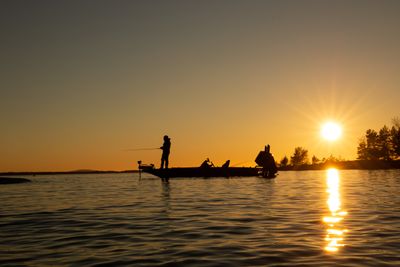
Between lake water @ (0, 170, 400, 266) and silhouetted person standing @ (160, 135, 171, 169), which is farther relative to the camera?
silhouetted person standing @ (160, 135, 171, 169)

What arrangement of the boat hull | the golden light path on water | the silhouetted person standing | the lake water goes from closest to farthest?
1. the lake water
2. the golden light path on water
3. the silhouetted person standing
4. the boat hull

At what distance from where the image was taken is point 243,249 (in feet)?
26.9

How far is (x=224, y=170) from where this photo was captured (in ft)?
161

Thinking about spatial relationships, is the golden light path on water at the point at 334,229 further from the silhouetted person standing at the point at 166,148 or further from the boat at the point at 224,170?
the boat at the point at 224,170

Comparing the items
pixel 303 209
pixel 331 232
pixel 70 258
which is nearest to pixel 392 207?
pixel 303 209

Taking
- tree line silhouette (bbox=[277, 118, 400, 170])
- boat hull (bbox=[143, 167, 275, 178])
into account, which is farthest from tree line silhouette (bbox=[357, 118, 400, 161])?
boat hull (bbox=[143, 167, 275, 178])

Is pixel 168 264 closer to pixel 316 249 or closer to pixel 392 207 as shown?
pixel 316 249

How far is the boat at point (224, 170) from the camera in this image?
45206 millimetres

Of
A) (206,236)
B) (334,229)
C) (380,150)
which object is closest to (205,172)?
(334,229)

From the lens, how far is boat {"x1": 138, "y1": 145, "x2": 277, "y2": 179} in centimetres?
4521

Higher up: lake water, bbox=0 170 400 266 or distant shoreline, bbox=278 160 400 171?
distant shoreline, bbox=278 160 400 171

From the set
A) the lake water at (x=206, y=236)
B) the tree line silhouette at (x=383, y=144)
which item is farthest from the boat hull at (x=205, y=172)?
the tree line silhouette at (x=383, y=144)

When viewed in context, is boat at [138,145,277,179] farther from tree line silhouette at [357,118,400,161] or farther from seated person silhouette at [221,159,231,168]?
tree line silhouette at [357,118,400,161]

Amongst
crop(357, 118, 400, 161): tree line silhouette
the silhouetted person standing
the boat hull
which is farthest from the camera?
crop(357, 118, 400, 161): tree line silhouette
